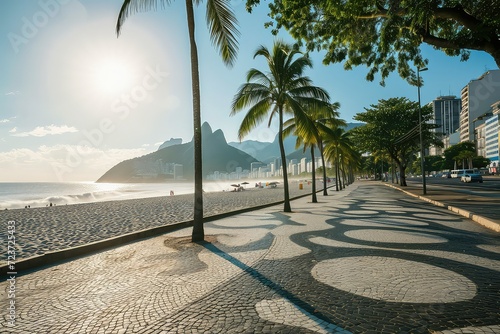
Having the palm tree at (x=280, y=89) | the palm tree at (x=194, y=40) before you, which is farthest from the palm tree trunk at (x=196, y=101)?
the palm tree at (x=280, y=89)

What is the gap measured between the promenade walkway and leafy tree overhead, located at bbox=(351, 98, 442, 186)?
1195 inches

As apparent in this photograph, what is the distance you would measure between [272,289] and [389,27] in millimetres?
7508

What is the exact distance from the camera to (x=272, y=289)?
4.14 meters

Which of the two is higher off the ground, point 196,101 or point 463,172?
point 196,101

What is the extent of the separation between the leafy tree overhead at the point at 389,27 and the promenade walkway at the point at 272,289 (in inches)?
202

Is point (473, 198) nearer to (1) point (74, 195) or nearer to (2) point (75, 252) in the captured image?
(2) point (75, 252)

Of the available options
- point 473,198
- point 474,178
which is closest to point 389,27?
point 473,198

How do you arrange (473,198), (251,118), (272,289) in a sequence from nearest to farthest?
(272,289)
(251,118)
(473,198)

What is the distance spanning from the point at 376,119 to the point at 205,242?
1357 inches

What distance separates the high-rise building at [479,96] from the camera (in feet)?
426

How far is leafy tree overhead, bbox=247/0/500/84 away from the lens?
23.4 ft

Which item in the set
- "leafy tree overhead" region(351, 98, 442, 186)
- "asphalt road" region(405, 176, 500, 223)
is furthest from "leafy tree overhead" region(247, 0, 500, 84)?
"leafy tree overhead" region(351, 98, 442, 186)

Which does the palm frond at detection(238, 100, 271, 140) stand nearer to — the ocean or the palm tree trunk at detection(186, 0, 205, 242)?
the palm tree trunk at detection(186, 0, 205, 242)

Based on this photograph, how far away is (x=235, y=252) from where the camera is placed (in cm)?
648
